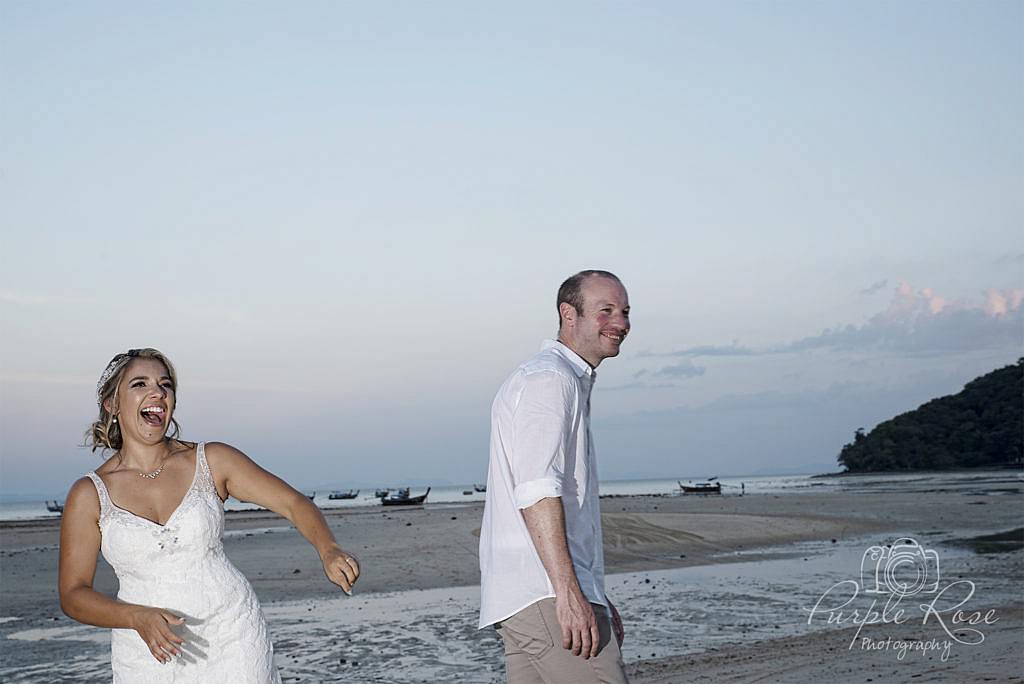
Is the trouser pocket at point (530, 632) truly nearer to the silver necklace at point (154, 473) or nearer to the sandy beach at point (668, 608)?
the silver necklace at point (154, 473)

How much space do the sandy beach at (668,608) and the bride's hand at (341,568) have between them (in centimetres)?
594

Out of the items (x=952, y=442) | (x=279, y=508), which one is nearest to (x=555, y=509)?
(x=279, y=508)

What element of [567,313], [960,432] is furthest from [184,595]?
[960,432]

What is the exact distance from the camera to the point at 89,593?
3.66m

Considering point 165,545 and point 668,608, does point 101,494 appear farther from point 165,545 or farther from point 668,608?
point 668,608

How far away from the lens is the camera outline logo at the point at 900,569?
48.1 ft

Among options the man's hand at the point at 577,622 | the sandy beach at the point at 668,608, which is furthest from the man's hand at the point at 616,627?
the sandy beach at the point at 668,608

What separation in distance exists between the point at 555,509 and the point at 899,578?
13498 mm

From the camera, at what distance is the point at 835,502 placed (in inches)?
1615

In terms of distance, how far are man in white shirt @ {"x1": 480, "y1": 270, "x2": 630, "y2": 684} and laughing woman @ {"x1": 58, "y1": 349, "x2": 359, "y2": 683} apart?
762 millimetres

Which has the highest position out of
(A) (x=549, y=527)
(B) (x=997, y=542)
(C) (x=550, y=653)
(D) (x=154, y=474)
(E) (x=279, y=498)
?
(D) (x=154, y=474)

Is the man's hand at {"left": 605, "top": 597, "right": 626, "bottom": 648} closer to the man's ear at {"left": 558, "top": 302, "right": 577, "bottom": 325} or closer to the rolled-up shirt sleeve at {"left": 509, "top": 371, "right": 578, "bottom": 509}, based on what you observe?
the rolled-up shirt sleeve at {"left": 509, "top": 371, "right": 578, "bottom": 509}

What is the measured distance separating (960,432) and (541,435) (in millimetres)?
111310

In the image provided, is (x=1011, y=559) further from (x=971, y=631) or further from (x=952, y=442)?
(x=952, y=442)
